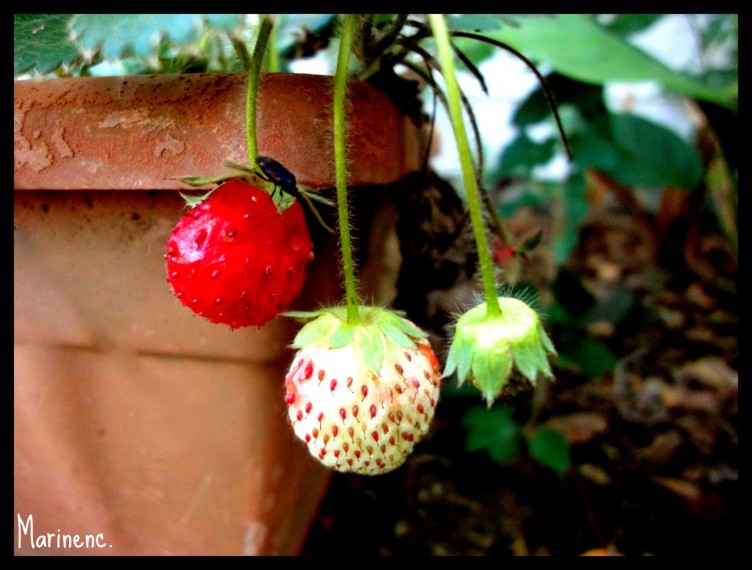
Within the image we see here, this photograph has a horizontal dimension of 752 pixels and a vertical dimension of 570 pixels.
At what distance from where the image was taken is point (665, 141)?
1.18m

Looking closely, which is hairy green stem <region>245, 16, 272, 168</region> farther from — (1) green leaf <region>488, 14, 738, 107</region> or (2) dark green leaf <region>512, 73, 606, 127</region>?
(2) dark green leaf <region>512, 73, 606, 127</region>

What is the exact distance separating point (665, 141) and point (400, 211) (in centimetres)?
84

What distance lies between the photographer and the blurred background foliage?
0.39m

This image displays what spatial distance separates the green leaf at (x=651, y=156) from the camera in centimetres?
112

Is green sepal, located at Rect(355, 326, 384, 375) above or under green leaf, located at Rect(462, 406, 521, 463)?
above

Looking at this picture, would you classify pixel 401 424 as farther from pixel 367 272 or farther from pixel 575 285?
pixel 575 285

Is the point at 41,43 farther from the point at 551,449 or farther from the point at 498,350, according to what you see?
the point at 551,449

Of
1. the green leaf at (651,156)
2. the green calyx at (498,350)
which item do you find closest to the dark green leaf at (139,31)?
the green calyx at (498,350)

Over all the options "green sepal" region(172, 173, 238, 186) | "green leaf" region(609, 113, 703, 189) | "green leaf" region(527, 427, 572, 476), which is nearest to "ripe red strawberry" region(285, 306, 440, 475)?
"green sepal" region(172, 173, 238, 186)

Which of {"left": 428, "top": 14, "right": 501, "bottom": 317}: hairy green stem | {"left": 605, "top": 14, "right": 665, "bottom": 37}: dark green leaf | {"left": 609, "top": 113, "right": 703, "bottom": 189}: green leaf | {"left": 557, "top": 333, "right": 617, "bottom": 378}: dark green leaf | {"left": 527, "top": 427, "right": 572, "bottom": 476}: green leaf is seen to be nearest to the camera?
{"left": 428, "top": 14, "right": 501, "bottom": 317}: hairy green stem

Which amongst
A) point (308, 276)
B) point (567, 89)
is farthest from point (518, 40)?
point (308, 276)

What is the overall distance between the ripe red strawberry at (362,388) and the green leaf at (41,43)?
25 centimetres

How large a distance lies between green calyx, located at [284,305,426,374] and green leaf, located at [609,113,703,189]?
2.76ft

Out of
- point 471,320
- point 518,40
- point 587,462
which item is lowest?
point 587,462
